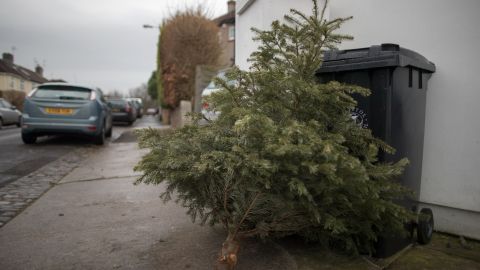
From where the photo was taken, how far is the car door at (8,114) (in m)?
18.6

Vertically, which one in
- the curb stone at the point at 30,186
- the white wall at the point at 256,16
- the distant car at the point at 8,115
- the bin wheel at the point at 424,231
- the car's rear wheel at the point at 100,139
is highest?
the white wall at the point at 256,16

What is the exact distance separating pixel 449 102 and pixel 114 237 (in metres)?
3.32

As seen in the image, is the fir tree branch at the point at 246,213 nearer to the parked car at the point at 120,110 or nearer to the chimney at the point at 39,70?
the parked car at the point at 120,110

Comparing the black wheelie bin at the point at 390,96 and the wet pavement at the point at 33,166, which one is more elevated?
the black wheelie bin at the point at 390,96

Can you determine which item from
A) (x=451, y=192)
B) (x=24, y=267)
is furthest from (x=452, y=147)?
(x=24, y=267)

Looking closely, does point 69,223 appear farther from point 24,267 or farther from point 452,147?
point 452,147

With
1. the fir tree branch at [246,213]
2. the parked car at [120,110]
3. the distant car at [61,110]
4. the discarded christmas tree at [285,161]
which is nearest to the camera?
the discarded christmas tree at [285,161]

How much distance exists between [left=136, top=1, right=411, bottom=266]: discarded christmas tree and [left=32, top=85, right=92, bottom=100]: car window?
299 inches

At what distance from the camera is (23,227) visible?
12.2 ft

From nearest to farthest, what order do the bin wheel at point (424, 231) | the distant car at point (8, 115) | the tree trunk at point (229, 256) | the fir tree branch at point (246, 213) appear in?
1. the fir tree branch at point (246, 213)
2. the tree trunk at point (229, 256)
3. the bin wheel at point (424, 231)
4. the distant car at point (8, 115)

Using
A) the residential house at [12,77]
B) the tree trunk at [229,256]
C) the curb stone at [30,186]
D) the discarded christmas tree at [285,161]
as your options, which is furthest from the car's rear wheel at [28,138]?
the residential house at [12,77]

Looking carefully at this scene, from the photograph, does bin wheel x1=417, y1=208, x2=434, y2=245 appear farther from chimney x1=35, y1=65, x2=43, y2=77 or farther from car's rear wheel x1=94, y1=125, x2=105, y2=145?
chimney x1=35, y1=65, x2=43, y2=77

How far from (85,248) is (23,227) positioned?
3.30ft

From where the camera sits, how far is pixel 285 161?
210 centimetres
